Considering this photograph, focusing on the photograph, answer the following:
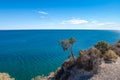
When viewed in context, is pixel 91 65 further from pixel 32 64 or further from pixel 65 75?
pixel 32 64

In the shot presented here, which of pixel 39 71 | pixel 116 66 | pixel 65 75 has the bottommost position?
pixel 39 71

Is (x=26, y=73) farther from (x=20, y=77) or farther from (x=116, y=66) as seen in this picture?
(x=116, y=66)

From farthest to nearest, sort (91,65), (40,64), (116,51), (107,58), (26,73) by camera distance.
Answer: (40,64)
(26,73)
(116,51)
(107,58)
(91,65)

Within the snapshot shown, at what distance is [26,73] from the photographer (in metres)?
69.1

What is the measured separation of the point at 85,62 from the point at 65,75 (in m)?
7.03

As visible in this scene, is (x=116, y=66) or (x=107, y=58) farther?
(x=107, y=58)

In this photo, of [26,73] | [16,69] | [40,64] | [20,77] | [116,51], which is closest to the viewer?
[116,51]

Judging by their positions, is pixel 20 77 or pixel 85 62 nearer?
pixel 85 62

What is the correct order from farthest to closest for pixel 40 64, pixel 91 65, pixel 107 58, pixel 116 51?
pixel 40 64 < pixel 116 51 < pixel 107 58 < pixel 91 65

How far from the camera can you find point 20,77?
6425 centimetres

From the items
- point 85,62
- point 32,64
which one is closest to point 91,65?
point 85,62

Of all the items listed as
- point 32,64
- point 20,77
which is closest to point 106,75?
point 20,77

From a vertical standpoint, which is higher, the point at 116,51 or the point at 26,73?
the point at 116,51

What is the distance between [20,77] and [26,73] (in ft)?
16.6
